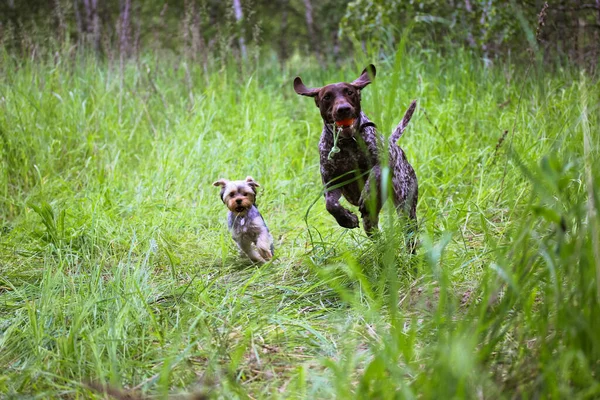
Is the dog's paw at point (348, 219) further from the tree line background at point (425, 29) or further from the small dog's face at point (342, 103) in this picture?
the tree line background at point (425, 29)

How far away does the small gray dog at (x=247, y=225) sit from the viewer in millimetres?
4332

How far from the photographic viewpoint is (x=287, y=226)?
17.5ft

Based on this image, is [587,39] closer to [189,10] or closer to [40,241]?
Answer: [189,10]

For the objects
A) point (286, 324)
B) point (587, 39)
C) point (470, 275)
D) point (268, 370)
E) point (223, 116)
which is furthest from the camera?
point (587, 39)

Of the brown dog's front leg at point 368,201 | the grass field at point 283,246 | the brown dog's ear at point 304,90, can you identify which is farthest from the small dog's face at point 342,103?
the grass field at point 283,246

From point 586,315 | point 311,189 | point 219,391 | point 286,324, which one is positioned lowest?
point 311,189

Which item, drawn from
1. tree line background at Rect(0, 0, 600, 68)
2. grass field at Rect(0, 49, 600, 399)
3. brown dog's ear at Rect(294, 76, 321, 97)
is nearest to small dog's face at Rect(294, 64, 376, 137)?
brown dog's ear at Rect(294, 76, 321, 97)

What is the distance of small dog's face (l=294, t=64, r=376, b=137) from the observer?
145 inches

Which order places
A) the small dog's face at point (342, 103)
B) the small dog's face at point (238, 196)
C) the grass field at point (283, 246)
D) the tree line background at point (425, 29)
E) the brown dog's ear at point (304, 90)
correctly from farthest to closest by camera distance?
1. the tree line background at point (425, 29)
2. the small dog's face at point (238, 196)
3. the brown dog's ear at point (304, 90)
4. the small dog's face at point (342, 103)
5. the grass field at point (283, 246)

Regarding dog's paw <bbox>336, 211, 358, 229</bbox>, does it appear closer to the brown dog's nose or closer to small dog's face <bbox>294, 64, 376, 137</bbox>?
small dog's face <bbox>294, 64, 376, 137</bbox>

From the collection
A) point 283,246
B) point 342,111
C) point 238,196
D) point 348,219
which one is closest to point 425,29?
point 283,246

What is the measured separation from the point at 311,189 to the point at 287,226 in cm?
91

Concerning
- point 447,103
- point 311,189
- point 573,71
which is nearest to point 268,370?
point 311,189

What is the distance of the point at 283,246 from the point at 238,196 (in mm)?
735
